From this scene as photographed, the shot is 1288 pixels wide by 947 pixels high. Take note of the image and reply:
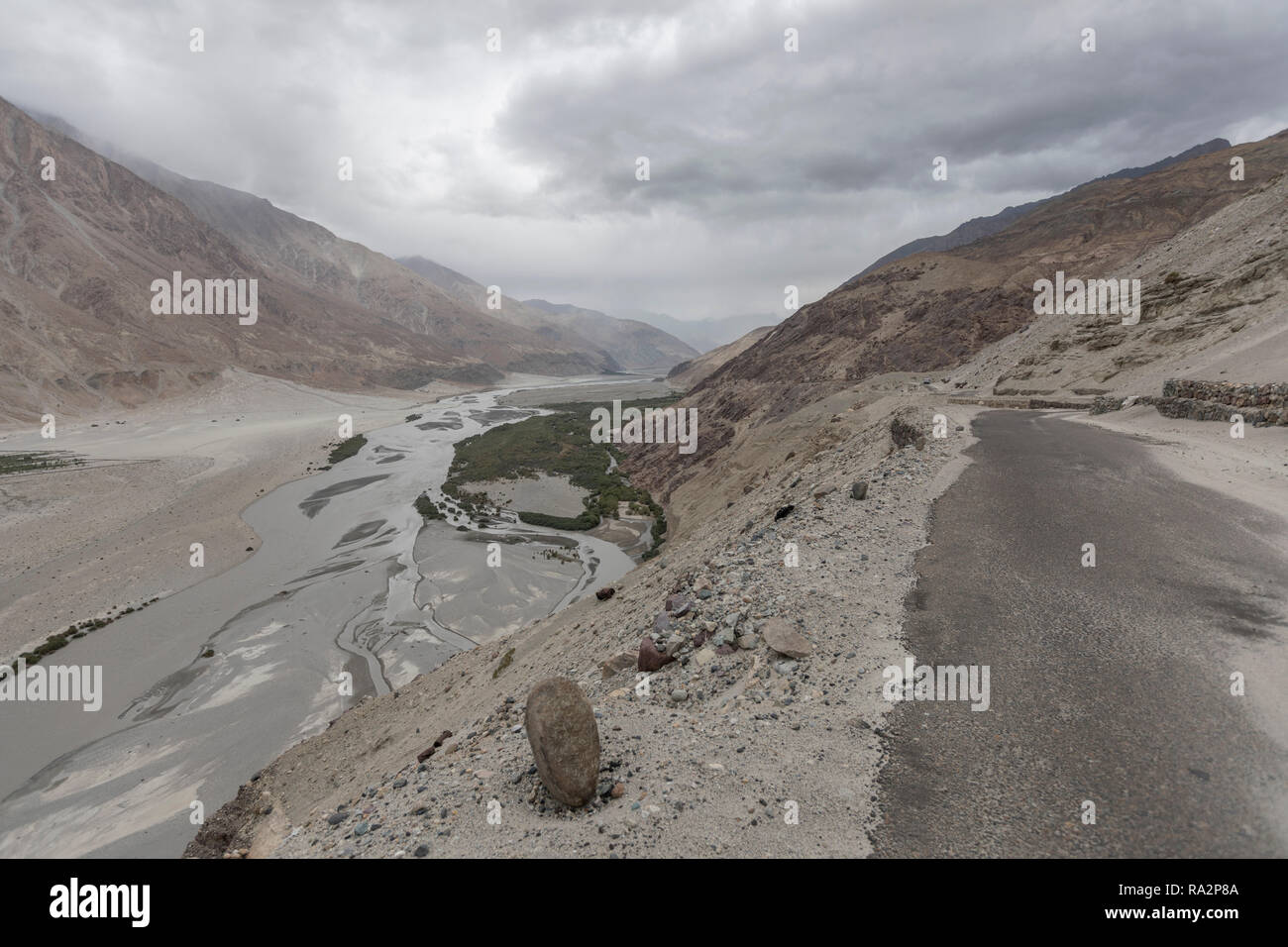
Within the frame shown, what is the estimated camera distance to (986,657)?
266 inches

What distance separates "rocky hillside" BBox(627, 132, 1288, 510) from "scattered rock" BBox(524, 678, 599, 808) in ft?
120

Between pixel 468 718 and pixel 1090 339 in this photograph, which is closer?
pixel 468 718

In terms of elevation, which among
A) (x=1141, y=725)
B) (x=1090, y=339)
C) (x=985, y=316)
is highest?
(x=985, y=316)

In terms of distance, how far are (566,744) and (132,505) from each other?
166 feet

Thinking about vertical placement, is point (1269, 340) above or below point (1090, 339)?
below

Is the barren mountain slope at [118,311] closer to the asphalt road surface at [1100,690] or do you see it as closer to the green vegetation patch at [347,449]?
the green vegetation patch at [347,449]

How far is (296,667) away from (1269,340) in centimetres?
3918

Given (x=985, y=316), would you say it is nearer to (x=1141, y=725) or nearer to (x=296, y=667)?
(x=1141, y=725)

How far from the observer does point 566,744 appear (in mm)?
5645

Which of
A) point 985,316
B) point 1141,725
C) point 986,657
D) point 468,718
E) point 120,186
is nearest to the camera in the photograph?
point 1141,725

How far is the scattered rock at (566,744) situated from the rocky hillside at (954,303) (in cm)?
3652

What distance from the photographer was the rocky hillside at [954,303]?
155 ft
